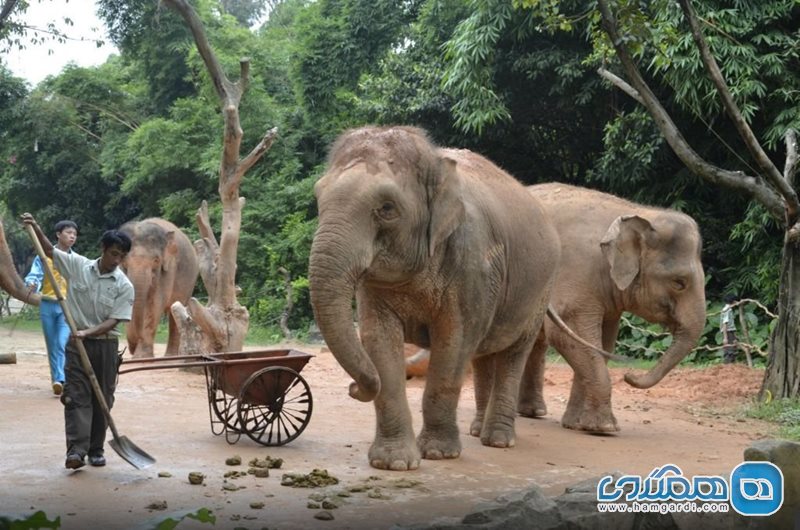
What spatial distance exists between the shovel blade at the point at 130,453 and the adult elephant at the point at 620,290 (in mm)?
4381

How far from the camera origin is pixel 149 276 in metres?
13.8

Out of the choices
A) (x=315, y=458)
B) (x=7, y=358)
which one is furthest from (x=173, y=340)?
(x=315, y=458)

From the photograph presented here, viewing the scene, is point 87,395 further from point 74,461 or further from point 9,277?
point 9,277

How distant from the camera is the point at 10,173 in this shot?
32625 mm

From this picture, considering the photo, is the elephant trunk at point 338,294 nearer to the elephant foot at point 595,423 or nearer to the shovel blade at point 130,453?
the shovel blade at point 130,453

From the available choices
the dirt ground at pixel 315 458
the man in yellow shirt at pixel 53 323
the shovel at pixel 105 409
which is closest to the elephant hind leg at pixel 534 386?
the dirt ground at pixel 315 458

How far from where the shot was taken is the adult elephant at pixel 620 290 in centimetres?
985

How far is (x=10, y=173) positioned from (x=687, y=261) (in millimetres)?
27243

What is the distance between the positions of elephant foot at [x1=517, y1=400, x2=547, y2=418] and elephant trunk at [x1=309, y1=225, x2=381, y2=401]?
14.1 feet

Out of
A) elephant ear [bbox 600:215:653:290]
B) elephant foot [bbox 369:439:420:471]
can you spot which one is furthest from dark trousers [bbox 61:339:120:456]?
elephant ear [bbox 600:215:653:290]

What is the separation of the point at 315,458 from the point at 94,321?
1.92 metres

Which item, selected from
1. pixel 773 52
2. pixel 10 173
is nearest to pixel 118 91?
pixel 10 173

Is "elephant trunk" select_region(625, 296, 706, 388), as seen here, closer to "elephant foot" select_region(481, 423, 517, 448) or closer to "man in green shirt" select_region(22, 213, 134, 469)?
"elephant foot" select_region(481, 423, 517, 448)

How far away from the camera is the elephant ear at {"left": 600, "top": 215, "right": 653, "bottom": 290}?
9.96 metres
